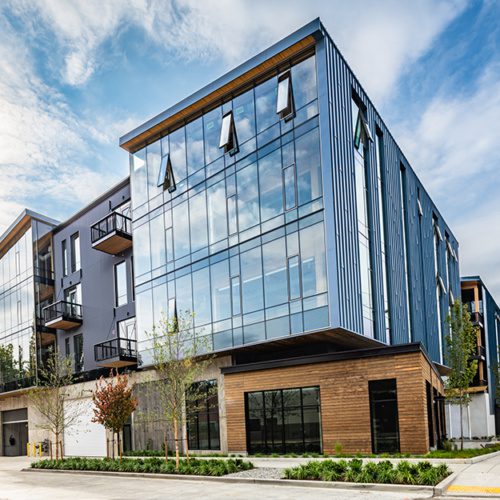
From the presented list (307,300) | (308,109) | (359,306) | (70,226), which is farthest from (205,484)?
(70,226)

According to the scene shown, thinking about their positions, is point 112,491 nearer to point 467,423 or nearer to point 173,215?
point 173,215

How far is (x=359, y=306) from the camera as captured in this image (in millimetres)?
25938

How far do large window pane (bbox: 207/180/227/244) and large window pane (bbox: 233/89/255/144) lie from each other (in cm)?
240

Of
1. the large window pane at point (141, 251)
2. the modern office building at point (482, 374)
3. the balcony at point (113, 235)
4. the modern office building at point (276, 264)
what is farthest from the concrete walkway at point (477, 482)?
the modern office building at point (482, 374)

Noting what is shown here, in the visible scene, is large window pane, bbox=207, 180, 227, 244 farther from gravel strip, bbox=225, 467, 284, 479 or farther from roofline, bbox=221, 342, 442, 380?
gravel strip, bbox=225, 467, 284, 479

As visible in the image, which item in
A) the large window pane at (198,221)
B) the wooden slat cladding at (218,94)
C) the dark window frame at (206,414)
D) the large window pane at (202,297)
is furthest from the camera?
the large window pane at (198,221)

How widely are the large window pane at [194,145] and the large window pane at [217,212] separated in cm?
172

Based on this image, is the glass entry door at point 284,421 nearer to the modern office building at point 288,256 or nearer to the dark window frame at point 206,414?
the modern office building at point 288,256

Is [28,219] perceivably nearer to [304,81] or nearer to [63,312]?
[63,312]

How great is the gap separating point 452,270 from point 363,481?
4104 cm

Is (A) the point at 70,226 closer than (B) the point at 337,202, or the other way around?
(B) the point at 337,202

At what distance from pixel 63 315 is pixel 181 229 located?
11.7 meters

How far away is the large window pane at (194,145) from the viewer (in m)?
30.4

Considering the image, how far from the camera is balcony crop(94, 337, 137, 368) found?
3284cm
